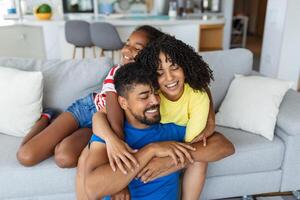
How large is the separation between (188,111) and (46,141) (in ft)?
2.37

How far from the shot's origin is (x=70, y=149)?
4.60ft

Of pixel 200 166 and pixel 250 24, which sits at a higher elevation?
pixel 250 24

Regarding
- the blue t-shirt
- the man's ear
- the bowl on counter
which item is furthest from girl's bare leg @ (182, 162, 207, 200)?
the bowl on counter

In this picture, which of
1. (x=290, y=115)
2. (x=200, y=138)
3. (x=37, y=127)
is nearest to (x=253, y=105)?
(x=290, y=115)

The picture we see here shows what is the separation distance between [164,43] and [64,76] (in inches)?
33.6

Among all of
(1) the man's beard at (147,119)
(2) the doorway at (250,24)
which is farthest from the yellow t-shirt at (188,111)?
(2) the doorway at (250,24)

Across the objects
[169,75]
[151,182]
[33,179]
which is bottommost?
[33,179]

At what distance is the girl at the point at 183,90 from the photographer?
1.25 m

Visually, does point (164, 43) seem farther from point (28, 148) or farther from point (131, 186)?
point (28, 148)

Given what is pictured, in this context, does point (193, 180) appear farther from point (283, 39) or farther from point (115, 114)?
point (283, 39)

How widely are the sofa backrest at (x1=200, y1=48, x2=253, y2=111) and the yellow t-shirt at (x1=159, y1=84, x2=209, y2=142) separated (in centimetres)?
67

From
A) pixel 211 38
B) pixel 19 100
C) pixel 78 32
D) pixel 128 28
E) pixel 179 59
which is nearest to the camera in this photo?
pixel 179 59

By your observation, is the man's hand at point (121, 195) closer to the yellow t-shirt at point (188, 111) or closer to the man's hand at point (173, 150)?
the man's hand at point (173, 150)

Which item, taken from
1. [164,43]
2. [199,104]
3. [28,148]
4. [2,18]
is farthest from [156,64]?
[2,18]
